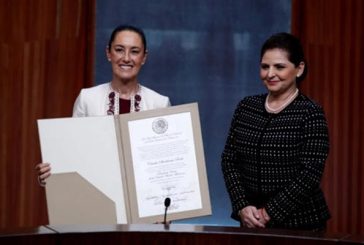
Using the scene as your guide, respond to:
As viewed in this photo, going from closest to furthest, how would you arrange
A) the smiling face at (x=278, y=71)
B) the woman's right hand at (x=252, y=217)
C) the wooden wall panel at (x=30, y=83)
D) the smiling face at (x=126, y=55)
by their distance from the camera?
the woman's right hand at (x=252, y=217)
the smiling face at (x=278, y=71)
the smiling face at (x=126, y=55)
the wooden wall panel at (x=30, y=83)

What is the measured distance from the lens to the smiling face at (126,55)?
124 inches

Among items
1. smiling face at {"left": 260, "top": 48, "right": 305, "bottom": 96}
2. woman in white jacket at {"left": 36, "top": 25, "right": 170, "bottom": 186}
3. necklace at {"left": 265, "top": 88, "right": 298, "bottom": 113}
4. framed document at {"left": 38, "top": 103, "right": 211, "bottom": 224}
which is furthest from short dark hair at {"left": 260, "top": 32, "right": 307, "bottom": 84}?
woman in white jacket at {"left": 36, "top": 25, "right": 170, "bottom": 186}

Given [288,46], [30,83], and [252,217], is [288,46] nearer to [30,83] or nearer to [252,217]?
[252,217]

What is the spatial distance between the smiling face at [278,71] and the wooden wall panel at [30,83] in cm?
169

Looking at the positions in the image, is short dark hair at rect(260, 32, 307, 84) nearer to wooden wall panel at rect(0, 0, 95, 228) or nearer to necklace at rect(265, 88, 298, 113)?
necklace at rect(265, 88, 298, 113)

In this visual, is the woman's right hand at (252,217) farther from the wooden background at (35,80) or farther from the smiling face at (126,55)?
the wooden background at (35,80)

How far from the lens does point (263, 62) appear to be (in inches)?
117

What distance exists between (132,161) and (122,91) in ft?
1.37

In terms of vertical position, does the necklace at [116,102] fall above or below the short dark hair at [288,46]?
below

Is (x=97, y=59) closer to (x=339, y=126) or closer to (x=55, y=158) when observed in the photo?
(x=339, y=126)

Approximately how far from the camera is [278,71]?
294 centimetres

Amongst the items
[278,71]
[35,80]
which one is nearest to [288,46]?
[278,71]

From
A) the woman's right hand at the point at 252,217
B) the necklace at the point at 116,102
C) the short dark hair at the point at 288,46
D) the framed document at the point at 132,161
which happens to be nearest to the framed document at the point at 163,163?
the framed document at the point at 132,161

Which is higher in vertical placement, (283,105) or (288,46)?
(288,46)
